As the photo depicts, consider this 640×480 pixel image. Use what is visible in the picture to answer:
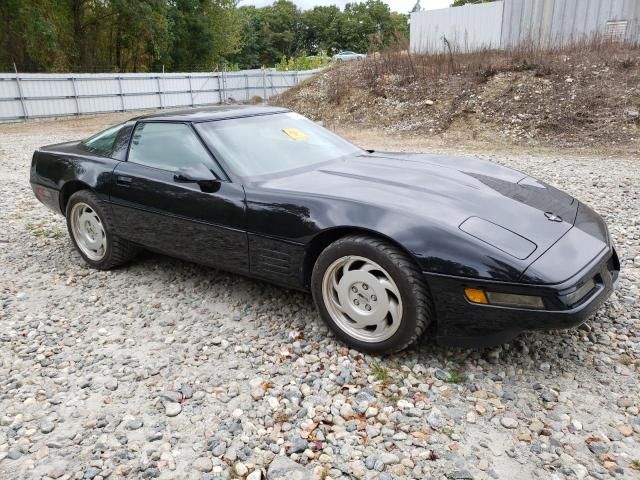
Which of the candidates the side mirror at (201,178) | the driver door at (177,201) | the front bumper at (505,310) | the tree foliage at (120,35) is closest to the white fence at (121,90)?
the tree foliage at (120,35)

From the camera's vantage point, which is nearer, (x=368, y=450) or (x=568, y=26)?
(x=368, y=450)

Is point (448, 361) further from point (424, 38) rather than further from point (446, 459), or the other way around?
point (424, 38)

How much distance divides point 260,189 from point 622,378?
2.14 m

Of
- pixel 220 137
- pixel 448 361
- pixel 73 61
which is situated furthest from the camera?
pixel 73 61

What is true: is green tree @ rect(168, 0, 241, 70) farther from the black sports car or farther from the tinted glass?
the black sports car

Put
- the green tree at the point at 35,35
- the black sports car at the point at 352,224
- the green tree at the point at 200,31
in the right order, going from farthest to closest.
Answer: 1. the green tree at the point at 200,31
2. the green tree at the point at 35,35
3. the black sports car at the point at 352,224

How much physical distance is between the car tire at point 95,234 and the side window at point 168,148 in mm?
543

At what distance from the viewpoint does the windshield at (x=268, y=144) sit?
325cm

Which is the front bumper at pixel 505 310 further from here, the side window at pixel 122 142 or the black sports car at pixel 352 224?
the side window at pixel 122 142

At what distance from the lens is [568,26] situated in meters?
17.3

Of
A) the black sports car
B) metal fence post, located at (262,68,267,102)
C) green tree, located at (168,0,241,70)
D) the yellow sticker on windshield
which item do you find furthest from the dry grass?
green tree, located at (168,0,241,70)

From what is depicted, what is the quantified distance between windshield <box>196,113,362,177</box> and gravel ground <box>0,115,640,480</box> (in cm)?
93

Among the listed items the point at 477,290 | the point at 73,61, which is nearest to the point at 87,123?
the point at 73,61

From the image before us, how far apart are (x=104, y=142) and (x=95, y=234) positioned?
0.75 meters
